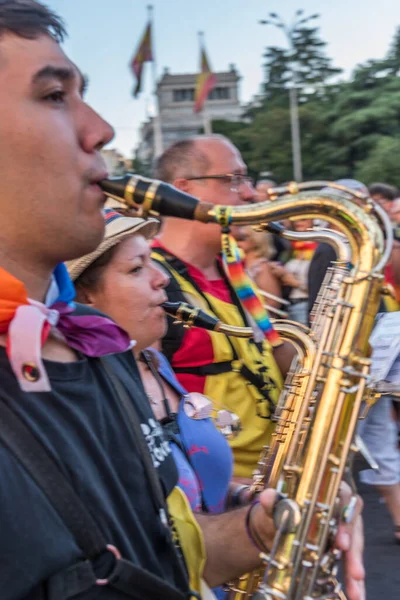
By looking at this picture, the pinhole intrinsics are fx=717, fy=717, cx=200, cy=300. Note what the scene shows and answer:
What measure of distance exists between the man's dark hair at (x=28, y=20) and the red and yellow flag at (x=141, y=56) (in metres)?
20.4

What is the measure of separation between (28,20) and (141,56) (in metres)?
21.8

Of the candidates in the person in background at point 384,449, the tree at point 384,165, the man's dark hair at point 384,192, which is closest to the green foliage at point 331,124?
the tree at point 384,165

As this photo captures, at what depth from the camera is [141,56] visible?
862 inches

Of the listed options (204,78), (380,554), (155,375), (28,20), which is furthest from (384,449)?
(204,78)

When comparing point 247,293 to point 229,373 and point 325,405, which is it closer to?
point 229,373

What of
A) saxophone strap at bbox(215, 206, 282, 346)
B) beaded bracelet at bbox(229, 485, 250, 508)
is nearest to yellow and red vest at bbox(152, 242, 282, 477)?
saxophone strap at bbox(215, 206, 282, 346)

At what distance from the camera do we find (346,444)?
1.65 meters

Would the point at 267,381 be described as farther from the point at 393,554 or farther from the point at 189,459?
the point at 393,554

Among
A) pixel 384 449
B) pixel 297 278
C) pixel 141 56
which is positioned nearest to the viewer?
pixel 384 449

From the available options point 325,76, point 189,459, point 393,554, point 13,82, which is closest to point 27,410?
point 13,82

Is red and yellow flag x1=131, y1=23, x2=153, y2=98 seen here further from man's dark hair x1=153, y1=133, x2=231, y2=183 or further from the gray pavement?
man's dark hair x1=153, y1=133, x2=231, y2=183

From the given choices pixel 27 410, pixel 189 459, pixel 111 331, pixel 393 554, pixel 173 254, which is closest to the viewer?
pixel 27 410

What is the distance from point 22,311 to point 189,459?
1.17 m

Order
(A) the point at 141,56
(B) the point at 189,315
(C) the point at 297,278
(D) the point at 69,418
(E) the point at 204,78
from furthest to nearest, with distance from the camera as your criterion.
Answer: (E) the point at 204,78 → (A) the point at 141,56 → (C) the point at 297,278 → (B) the point at 189,315 → (D) the point at 69,418
